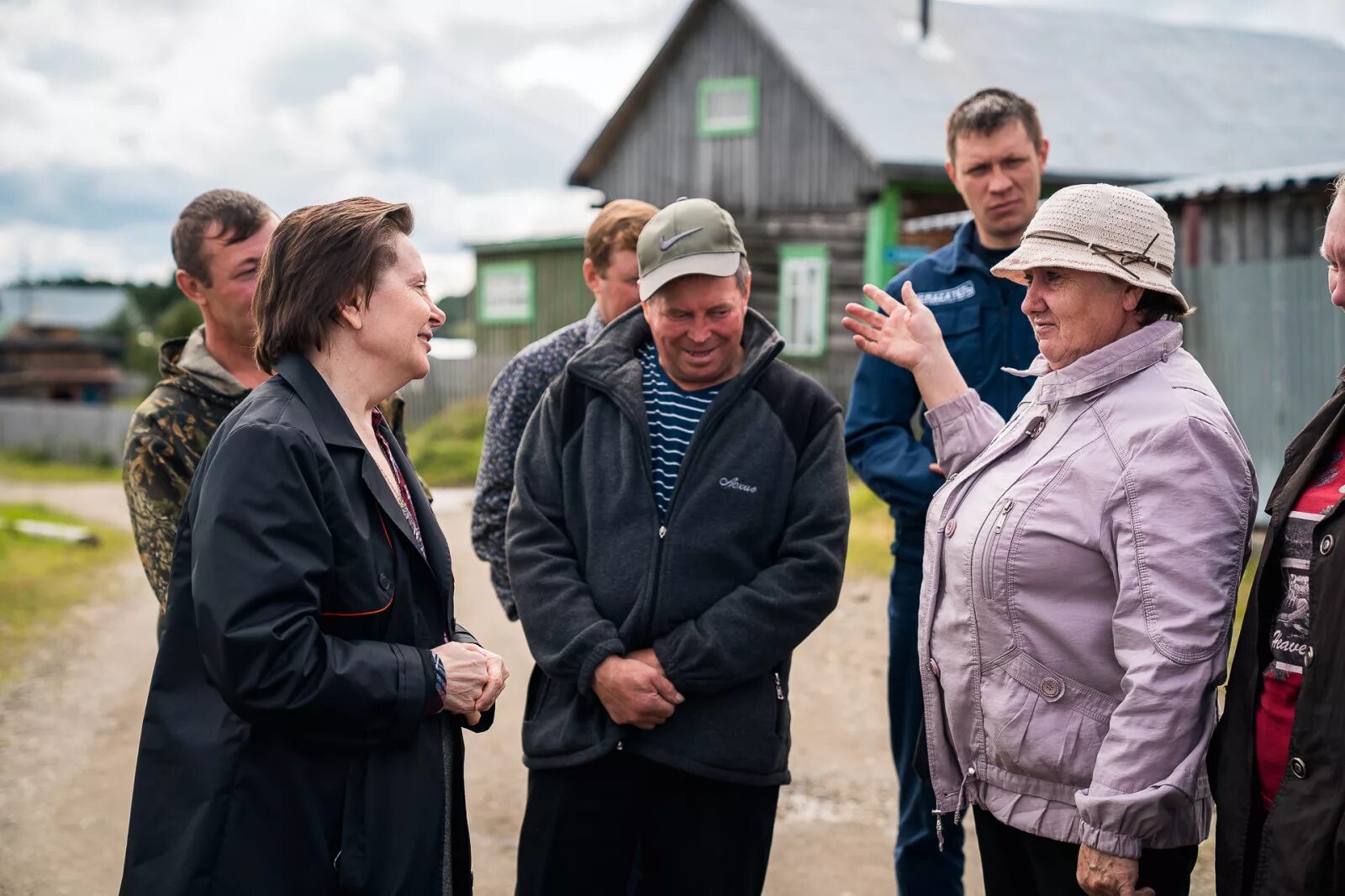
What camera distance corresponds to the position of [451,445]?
52.2ft

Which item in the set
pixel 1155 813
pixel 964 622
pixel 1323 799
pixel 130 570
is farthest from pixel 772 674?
pixel 130 570

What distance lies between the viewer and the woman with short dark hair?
1965mm

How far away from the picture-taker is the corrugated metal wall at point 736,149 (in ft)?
49.6

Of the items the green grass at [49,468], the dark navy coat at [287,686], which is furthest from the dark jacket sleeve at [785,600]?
the green grass at [49,468]

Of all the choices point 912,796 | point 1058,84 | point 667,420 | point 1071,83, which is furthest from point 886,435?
point 1071,83

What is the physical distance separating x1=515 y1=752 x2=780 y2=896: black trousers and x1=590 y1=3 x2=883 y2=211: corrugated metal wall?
12417 mm

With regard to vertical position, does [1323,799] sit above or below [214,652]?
below

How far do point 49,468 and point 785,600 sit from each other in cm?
3173

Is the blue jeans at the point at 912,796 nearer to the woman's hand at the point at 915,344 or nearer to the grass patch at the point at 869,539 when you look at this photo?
the woman's hand at the point at 915,344

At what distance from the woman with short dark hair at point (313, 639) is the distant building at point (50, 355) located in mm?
51754

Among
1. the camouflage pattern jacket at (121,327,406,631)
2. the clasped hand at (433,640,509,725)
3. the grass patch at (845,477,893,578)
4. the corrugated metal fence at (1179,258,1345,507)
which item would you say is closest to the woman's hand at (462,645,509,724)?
the clasped hand at (433,640,509,725)

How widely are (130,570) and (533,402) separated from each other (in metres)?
9.07

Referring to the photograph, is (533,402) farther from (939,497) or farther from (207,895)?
(207,895)

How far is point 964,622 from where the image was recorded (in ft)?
7.81
